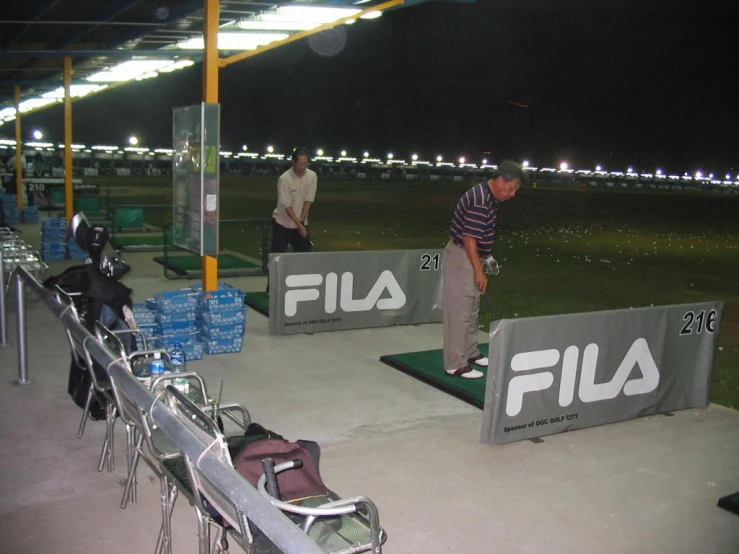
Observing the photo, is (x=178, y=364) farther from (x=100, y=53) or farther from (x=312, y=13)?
(x=100, y=53)

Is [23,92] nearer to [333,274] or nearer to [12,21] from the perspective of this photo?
[12,21]

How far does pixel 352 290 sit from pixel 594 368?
11.8 feet

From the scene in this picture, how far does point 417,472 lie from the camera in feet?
15.4

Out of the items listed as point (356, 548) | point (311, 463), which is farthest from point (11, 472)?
point (356, 548)

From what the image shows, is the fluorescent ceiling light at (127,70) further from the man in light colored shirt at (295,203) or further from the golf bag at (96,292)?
the golf bag at (96,292)

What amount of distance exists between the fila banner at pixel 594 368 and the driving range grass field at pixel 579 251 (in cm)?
94

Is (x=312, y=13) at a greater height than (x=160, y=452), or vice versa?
(x=312, y=13)

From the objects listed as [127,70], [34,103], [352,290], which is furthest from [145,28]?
[34,103]

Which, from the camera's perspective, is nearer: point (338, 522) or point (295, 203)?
point (338, 522)

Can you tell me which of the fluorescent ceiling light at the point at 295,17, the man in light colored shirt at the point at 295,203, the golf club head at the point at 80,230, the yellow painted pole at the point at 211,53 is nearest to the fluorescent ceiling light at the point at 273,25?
the fluorescent ceiling light at the point at 295,17

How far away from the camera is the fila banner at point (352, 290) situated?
26.6ft

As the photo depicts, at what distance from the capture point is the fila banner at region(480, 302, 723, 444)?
511cm

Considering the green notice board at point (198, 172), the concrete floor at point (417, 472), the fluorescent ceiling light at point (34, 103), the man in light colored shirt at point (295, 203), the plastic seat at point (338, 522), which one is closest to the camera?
the plastic seat at point (338, 522)

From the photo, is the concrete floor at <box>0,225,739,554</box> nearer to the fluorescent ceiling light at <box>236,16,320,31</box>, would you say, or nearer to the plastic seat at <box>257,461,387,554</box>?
the plastic seat at <box>257,461,387,554</box>
